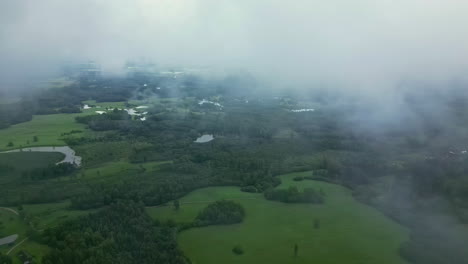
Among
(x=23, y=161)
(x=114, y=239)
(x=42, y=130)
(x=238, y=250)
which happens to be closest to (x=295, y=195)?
(x=238, y=250)

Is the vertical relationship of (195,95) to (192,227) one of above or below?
above

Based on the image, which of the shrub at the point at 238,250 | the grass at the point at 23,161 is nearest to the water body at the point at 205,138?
the grass at the point at 23,161

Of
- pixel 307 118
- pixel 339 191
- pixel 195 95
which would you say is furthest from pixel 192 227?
pixel 195 95

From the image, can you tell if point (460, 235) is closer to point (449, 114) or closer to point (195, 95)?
point (449, 114)

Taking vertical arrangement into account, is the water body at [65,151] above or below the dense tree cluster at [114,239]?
above

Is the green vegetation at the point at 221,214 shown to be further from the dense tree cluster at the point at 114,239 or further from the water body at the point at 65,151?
the water body at the point at 65,151

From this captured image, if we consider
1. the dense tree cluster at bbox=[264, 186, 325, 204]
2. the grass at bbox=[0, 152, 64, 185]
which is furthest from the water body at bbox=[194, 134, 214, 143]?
the dense tree cluster at bbox=[264, 186, 325, 204]

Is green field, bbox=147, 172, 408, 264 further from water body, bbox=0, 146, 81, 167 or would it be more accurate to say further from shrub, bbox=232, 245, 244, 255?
water body, bbox=0, 146, 81, 167

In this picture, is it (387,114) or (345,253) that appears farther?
(387,114)

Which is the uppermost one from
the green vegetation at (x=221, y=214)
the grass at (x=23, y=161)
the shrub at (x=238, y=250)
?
the grass at (x=23, y=161)
